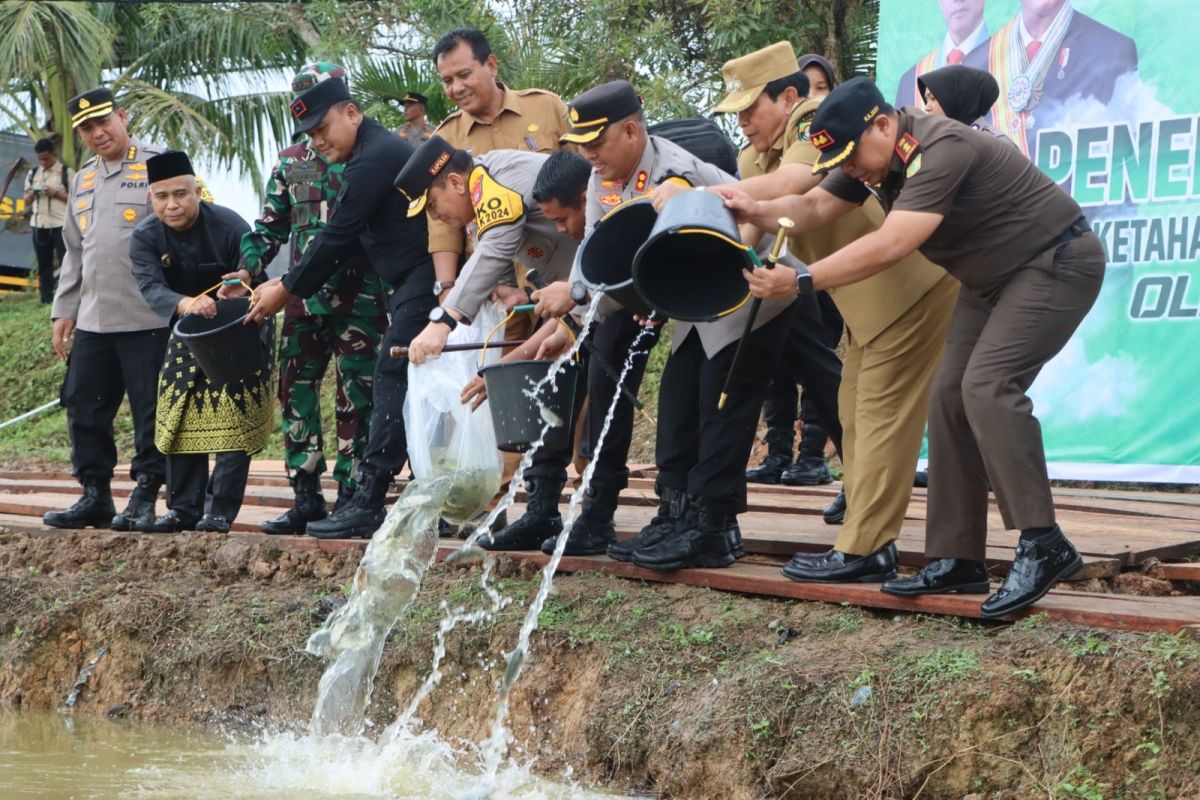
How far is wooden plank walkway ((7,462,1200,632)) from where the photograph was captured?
400 cm

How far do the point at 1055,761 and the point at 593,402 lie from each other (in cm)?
219

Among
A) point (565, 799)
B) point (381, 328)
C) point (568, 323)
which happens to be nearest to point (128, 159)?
point (381, 328)

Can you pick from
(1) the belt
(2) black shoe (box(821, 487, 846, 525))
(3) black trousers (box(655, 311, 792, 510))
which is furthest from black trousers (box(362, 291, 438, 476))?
(1) the belt

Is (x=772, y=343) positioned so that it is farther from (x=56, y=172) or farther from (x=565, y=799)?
(x=56, y=172)

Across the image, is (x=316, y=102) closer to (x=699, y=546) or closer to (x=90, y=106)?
(x=90, y=106)

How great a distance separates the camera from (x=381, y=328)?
20.7ft

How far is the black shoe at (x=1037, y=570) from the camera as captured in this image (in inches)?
154

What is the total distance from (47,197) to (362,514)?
1179 centimetres

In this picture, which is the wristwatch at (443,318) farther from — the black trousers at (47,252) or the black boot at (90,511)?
the black trousers at (47,252)

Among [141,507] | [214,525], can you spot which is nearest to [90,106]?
[141,507]

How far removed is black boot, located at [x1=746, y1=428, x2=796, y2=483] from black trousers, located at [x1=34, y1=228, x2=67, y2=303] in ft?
37.1

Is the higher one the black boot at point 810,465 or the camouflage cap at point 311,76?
the camouflage cap at point 311,76

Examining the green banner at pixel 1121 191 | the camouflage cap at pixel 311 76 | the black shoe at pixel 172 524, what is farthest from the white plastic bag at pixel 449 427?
the green banner at pixel 1121 191

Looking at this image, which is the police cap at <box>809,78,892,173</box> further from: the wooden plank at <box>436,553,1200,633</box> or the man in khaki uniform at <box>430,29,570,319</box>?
A: the man in khaki uniform at <box>430,29,570,319</box>
